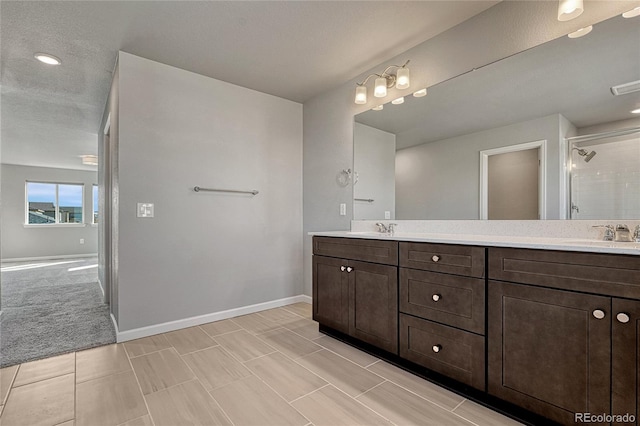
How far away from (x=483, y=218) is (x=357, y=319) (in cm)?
112

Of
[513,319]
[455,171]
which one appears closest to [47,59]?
[455,171]

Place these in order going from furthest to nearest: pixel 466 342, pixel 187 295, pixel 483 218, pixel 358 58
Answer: pixel 187 295, pixel 358 58, pixel 483 218, pixel 466 342

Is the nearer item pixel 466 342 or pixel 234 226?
pixel 466 342

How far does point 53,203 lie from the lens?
23.9 feet

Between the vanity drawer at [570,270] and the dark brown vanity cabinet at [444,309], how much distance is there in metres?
0.11

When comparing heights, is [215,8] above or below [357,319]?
above

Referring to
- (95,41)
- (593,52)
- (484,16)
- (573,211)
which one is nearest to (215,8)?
(95,41)

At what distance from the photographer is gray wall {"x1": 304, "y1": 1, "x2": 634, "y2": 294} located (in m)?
1.70

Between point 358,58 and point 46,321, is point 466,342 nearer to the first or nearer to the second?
point 358,58

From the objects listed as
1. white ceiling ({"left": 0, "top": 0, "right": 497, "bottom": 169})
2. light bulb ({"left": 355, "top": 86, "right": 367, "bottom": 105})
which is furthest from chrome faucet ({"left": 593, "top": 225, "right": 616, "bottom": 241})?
light bulb ({"left": 355, "top": 86, "right": 367, "bottom": 105})

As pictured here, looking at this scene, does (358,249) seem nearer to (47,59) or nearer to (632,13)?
(632,13)

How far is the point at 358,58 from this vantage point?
8.16 feet

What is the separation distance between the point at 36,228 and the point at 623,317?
9758mm

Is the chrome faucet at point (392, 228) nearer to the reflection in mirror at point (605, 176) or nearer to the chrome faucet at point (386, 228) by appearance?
the chrome faucet at point (386, 228)
